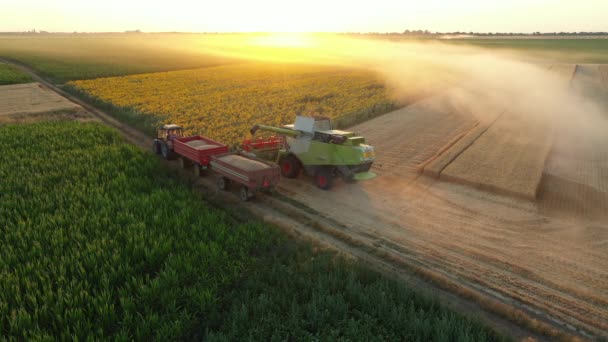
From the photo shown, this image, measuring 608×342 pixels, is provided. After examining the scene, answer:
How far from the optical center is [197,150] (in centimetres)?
1550

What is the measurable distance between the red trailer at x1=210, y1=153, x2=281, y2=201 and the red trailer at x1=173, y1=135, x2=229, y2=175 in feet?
1.62

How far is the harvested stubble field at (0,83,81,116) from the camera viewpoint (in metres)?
28.1

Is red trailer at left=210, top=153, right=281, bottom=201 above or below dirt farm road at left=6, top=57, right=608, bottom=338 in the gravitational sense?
above

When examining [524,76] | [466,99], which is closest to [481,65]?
[524,76]

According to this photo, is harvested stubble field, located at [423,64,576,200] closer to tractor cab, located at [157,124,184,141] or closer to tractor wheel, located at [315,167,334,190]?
tractor wheel, located at [315,167,334,190]

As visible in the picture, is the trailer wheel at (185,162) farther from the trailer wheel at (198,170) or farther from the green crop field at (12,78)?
the green crop field at (12,78)

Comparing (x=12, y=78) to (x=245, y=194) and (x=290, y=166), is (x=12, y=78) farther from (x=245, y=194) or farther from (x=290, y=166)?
(x=245, y=194)

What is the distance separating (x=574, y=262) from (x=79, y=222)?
13.4 meters

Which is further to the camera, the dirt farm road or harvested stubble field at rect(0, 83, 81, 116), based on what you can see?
harvested stubble field at rect(0, 83, 81, 116)

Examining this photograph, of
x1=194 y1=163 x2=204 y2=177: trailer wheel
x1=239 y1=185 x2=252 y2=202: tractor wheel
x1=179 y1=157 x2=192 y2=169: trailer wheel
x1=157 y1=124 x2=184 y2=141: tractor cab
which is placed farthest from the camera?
x1=157 y1=124 x2=184 y2=141: tractor cab

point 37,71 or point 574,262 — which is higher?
point 37,71

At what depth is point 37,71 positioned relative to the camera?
50.3 metres

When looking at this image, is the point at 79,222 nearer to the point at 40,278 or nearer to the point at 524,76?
the point at 40,278

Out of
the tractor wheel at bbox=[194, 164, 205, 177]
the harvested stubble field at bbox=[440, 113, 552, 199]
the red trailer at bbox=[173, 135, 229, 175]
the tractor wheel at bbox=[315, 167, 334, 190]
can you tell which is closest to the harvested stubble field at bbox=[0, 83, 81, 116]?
the red trailer at bbox=[173, 135, 229, 175]
